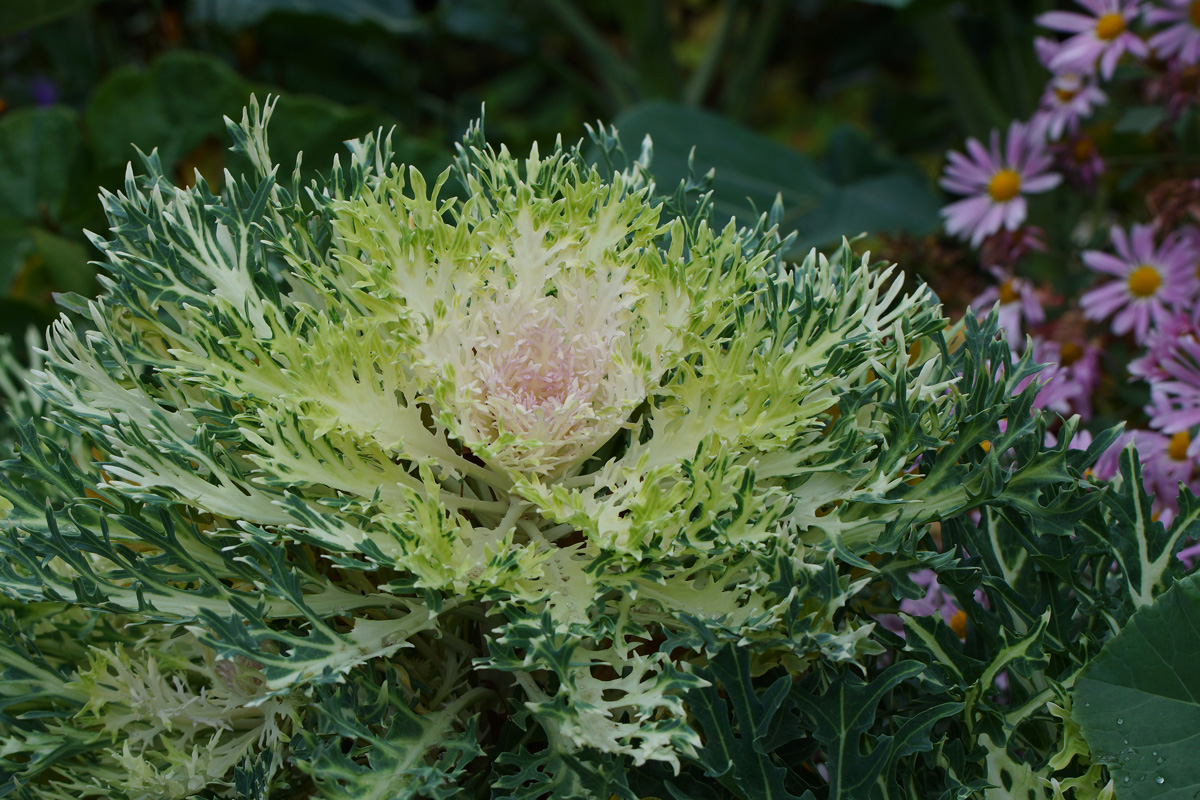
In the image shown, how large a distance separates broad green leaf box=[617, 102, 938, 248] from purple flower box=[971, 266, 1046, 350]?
224 millimetres

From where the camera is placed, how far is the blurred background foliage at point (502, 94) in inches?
44.8

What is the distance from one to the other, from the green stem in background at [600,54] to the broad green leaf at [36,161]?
0.83 m

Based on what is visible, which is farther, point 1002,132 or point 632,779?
point 1002,132

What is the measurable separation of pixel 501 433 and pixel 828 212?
94cm

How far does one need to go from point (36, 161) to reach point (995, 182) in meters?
1.07

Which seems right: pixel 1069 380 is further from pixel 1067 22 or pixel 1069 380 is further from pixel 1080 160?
pixel 1067 22

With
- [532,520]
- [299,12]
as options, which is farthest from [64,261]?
[532,520]

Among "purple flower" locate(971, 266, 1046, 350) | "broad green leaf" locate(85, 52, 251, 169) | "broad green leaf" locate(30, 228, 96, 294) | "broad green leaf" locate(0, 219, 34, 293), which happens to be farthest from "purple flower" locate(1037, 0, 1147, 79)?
"broad green leaf" locate(0, 219, 34, 293)

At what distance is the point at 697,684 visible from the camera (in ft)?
1.41

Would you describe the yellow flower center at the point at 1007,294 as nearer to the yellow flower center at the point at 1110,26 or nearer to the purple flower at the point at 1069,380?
the purple flower at the point at 1069,380

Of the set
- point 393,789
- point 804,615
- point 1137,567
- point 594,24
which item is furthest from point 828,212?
point 594,24

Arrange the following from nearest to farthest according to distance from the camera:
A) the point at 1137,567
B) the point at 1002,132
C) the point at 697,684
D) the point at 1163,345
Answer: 1. the point at 697,684
2. the point at 1137,567
3. the point at 1163,345
4. the point at 1002,132

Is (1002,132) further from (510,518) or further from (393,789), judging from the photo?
(393,789)

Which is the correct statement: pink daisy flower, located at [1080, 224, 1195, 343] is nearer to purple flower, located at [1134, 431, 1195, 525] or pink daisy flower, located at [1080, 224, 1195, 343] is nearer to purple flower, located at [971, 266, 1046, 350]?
purple flower, located at [971, 266, 1046, 350]
